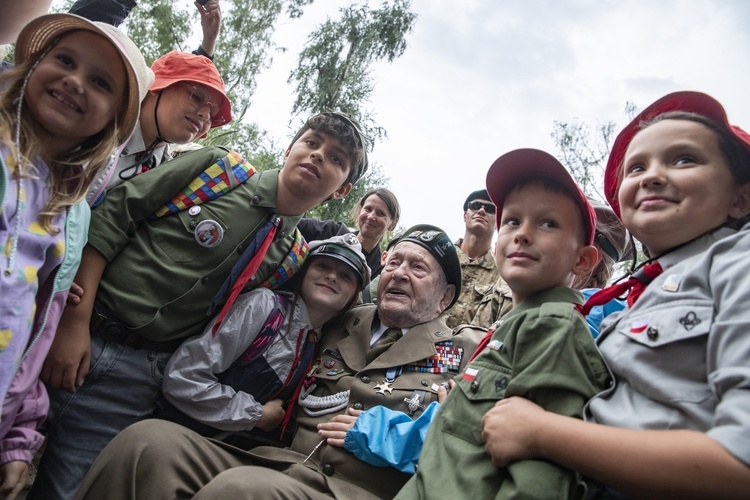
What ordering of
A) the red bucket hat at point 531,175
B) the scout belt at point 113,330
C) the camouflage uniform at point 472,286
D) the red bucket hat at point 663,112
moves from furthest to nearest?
the camouflage uniform at point 472,286 < the scout belt at point 113,330 < the red bucket hat at point 531,175 < the red bucket hat at point 663,112

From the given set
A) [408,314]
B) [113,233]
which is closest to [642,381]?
[408,314]

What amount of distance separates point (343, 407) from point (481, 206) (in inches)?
119

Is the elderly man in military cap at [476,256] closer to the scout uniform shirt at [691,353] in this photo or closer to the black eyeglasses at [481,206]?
the black eyeglasses at [481,206]

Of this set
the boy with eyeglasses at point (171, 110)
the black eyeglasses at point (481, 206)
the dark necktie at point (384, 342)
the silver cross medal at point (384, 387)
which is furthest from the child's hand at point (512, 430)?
the black eyeglasses at point (481, 206)

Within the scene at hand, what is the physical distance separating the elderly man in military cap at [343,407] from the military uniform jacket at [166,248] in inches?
23.2

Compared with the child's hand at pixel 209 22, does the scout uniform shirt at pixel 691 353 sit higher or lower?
lower

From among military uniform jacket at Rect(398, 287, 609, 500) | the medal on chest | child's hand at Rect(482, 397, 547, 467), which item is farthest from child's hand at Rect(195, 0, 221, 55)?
child's hand at Rect(482, 397, 547, 467)

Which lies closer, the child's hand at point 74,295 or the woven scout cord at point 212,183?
the child's hand at point 74,295

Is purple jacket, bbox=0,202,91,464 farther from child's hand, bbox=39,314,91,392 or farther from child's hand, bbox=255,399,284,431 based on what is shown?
child's hand, bbox=255,399,284,431

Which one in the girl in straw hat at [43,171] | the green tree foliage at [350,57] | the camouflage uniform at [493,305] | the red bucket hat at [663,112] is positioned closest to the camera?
the red bucket hat at [663,112]

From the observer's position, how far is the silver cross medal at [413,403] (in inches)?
92.3

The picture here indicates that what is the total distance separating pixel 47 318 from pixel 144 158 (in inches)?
45.6

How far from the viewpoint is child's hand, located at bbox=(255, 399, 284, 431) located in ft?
8.12

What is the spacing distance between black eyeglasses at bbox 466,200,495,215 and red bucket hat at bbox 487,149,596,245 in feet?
8.75
